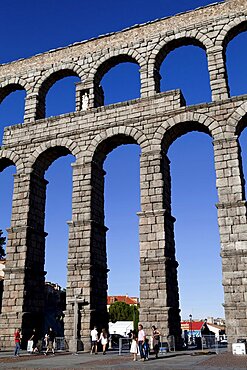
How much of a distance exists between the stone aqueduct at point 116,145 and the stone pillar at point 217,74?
6 cm

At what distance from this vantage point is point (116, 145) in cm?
2523

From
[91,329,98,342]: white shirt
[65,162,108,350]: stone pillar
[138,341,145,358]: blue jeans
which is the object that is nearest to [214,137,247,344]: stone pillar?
[138,341,145,358]: blue jeans

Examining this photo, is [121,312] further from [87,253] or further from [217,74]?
[217,74]

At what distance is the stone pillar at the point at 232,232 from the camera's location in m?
18.1

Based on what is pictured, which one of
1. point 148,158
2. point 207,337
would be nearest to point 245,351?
point 207,337

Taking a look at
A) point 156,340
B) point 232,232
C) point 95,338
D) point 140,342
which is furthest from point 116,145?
point 140,342

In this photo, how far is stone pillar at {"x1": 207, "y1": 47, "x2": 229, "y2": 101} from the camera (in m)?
22.6

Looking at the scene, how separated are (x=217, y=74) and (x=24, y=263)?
15574mm

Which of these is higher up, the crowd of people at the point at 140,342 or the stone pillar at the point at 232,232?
the stone pillar at the point at 232,232

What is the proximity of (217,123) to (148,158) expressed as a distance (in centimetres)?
420

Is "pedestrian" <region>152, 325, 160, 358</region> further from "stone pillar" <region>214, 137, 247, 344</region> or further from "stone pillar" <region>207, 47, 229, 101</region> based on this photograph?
"stone pillar" <region>207, 47, 229, 101</region>

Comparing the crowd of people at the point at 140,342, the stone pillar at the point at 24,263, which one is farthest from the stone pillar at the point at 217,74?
the crowd of people at the point at 140,342

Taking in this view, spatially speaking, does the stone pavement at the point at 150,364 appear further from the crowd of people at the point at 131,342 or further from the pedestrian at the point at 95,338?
the pedestrian at the point at 95,338

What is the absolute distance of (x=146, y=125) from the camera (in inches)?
925
